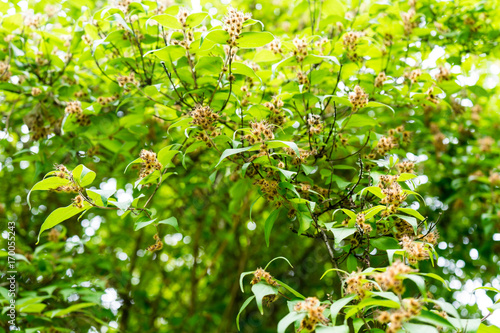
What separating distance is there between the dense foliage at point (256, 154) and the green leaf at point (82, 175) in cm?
1

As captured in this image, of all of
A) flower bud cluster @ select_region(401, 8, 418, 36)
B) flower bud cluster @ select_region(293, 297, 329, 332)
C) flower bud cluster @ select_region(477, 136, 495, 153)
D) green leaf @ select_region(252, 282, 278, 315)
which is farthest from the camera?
flower bud cluster @ select_region(477, 136, 495, 153)

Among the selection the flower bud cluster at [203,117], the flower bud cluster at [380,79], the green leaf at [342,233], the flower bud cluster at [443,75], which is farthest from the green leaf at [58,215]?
the flower bud cluster at [443,75]

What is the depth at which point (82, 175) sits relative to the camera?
1.47 m

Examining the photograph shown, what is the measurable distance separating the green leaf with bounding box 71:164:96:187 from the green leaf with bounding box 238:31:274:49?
0.75 metres

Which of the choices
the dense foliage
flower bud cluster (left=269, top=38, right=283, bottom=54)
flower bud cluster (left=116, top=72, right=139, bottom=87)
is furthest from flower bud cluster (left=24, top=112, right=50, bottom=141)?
flower bud cluster (left=269, top=38, right=283, bottom=54)

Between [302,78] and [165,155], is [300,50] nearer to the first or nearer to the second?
[302,78]

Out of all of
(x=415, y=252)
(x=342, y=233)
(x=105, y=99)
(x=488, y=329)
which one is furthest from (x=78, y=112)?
(x=488, y=329)

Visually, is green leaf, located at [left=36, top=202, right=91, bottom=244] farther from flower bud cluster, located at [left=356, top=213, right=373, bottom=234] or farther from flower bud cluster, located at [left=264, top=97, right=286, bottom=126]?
flower bud cluster, located at [left=356, top=213, right=373, bottom=234]

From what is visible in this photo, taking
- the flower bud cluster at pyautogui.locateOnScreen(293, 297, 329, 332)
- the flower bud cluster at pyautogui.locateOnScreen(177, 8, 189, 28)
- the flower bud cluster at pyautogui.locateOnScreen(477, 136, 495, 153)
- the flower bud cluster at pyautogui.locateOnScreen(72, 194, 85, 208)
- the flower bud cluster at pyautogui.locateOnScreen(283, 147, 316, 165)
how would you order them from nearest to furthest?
the flower bud cluster at pyautogui.locateOnScreen(293, 297, 329, 332) < the flower bud cluster at pyautogui.locateOnScreen(72, 194, 85, 208) < the flower bud cluster at pyautogui.locateOnScreen(177, 8, 189, 28) < the flower bud cluster at pyautogui.locateOnScreen(283, 147, 316, 165) < the flower bud cluster at pyautogui.locateOnScreen(477, 136, 495, 153)

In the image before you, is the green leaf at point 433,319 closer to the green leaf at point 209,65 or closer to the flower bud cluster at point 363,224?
the flower bud cluster at point 363,224

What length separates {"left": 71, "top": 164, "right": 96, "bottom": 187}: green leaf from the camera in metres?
1.47

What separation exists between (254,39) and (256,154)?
49 cm

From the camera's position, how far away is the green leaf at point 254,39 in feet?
5.29

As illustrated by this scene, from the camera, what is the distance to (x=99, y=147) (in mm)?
2783
